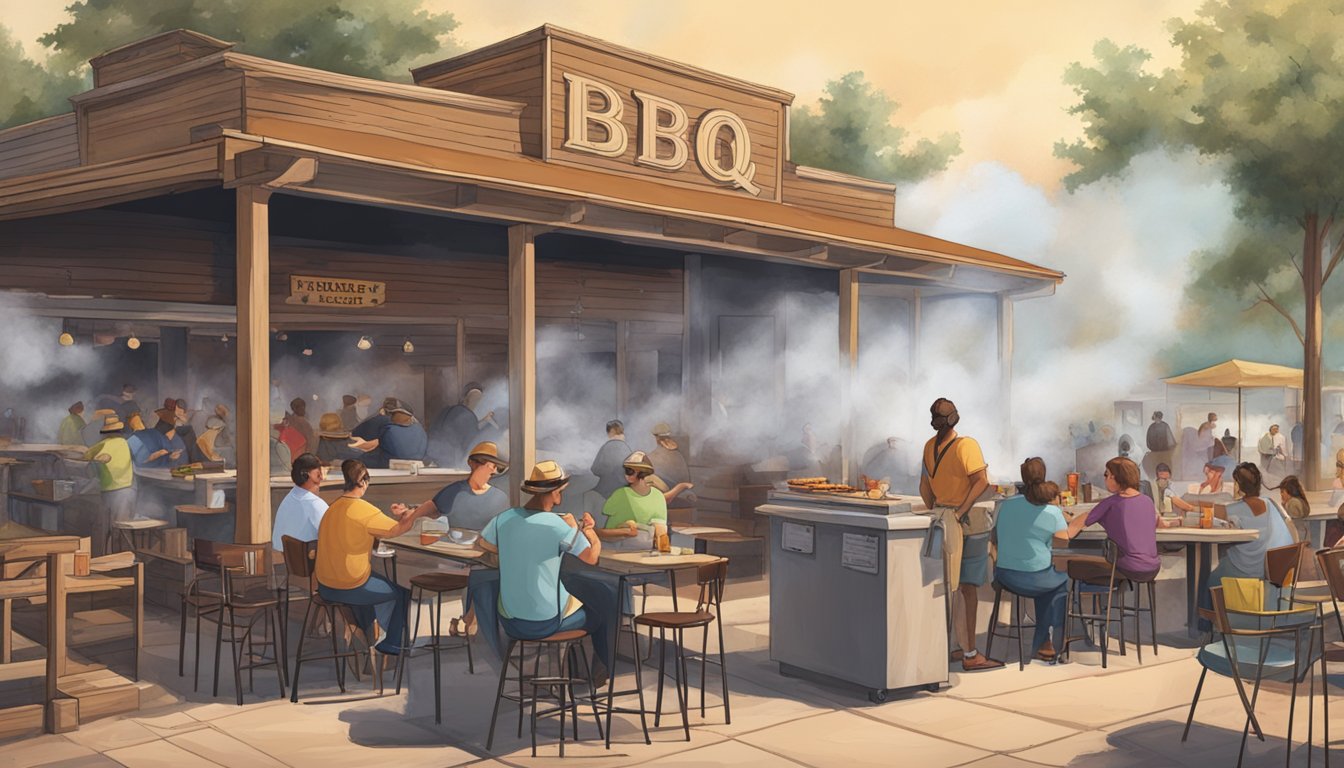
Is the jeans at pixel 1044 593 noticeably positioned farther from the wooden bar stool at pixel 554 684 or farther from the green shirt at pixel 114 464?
the green shirt at pixel 114 464

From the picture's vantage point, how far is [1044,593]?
8.36 meters

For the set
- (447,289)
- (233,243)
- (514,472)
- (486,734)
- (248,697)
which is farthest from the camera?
(447,289)

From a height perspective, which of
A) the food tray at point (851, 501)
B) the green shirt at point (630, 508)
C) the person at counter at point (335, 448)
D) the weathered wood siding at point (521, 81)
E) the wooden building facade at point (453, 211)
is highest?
the weathered wood siding at point (521, 81)

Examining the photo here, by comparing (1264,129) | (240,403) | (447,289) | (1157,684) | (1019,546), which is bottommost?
(1157,684)

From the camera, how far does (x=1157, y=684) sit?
25.8 ft

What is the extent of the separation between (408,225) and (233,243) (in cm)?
183

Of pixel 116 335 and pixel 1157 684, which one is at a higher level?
pixel 116 335

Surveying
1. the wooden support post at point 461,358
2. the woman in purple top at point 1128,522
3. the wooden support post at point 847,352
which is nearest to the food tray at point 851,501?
the woman in purple top at point 1128,522

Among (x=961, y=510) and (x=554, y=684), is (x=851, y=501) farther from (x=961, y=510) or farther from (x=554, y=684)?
(x=554, y=684)

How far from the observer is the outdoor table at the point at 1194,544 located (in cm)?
890

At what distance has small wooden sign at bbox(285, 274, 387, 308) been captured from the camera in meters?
12.5

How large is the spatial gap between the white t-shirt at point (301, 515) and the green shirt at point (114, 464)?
3.73 metres

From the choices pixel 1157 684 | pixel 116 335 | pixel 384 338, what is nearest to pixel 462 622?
pixel 1157 684

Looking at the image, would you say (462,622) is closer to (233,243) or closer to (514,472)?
(514,472)
